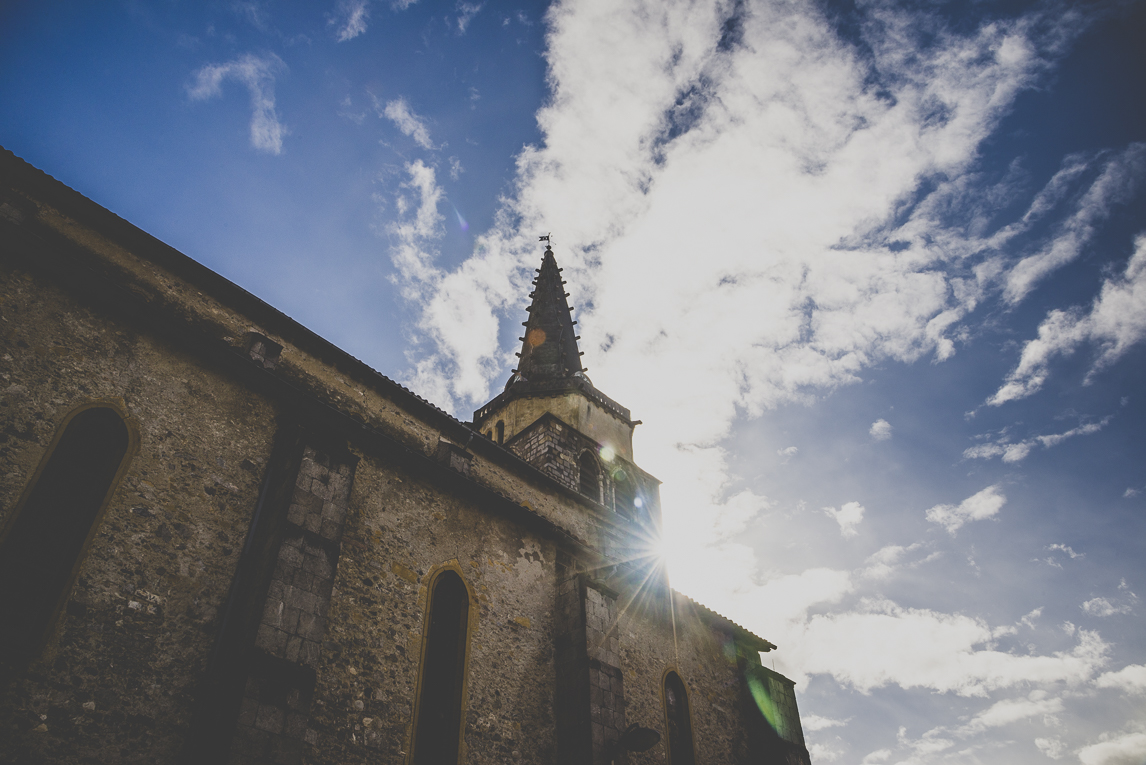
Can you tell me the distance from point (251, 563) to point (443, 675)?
3126 mm

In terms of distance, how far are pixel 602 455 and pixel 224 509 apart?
12620mm

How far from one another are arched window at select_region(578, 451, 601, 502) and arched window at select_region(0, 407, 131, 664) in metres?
12.2

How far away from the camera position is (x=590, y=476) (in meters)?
18.2

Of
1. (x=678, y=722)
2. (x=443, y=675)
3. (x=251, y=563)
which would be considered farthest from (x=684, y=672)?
(x=251, y=563)

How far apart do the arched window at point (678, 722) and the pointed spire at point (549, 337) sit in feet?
33.8

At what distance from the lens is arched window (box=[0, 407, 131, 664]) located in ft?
19.1

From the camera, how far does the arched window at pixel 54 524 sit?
5.81 m

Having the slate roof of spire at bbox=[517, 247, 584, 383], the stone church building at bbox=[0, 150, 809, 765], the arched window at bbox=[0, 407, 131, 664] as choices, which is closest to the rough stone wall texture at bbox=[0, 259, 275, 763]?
the stone church building at bbox=[0, 150, 809, 765]

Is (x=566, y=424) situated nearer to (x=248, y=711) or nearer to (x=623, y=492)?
(x=623, y=492)

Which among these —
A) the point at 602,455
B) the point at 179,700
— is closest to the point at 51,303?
the point at 179,700

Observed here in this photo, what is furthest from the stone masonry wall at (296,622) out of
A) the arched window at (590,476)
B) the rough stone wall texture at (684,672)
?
the arched window at (590,476)

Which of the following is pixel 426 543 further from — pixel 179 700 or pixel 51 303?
pixel 51 303

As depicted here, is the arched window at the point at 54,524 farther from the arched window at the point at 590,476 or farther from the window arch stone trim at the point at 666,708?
the arched window at the point at 590,476

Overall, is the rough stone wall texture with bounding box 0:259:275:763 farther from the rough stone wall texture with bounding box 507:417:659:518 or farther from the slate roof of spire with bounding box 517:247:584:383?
the slate roof of spire with bounding box 517:247:584:383
